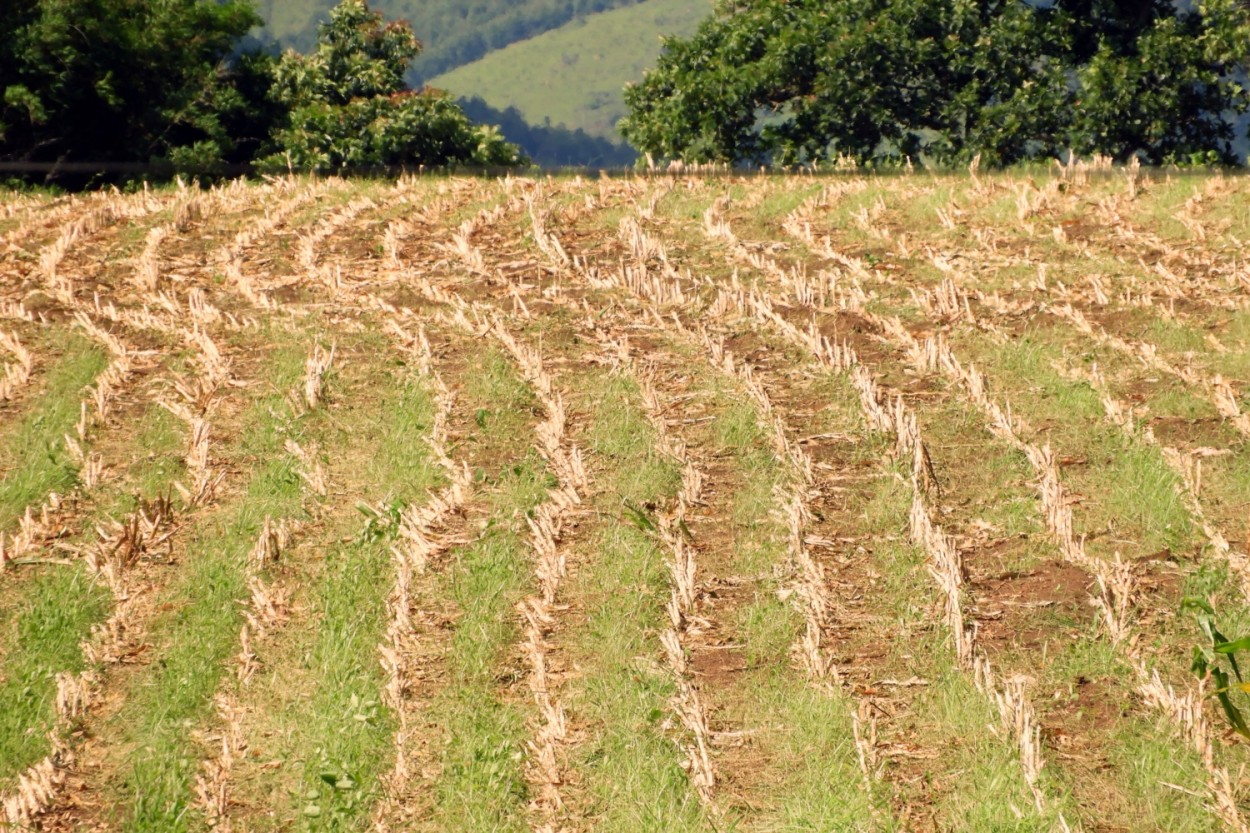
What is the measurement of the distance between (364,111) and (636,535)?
983 inches

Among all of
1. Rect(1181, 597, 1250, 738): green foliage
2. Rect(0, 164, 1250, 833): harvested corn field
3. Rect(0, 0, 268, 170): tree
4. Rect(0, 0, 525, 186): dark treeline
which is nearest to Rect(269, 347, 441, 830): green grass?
Rect(0, 164, 1250, 833): harvested corn field

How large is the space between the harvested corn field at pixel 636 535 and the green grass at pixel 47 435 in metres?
0.04

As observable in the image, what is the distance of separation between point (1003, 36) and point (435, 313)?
20.7m

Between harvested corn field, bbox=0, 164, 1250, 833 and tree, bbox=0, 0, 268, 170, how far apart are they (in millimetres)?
12447

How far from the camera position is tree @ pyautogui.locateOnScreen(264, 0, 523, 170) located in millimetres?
32500

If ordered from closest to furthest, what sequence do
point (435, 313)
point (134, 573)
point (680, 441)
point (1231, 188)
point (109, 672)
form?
point (109, 672) < point (134, 573) < point (680, 441) < point (435, 313) < point (1231, 188)

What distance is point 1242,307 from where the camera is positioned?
44.8ft

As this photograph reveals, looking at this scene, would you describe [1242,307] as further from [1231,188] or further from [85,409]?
[85,409]

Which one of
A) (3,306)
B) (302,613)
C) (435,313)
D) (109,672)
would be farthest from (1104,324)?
(3,306)

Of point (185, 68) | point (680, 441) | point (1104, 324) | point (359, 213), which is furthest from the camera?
point (185, 68)

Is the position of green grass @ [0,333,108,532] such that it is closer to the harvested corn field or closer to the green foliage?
the harvested corn field

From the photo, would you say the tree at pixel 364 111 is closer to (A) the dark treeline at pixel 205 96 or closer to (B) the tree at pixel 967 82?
(A) the dark treeline at pixel 205 96

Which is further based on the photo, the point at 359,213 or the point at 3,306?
the point at 359,213

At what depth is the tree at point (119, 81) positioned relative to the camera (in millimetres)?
27516
